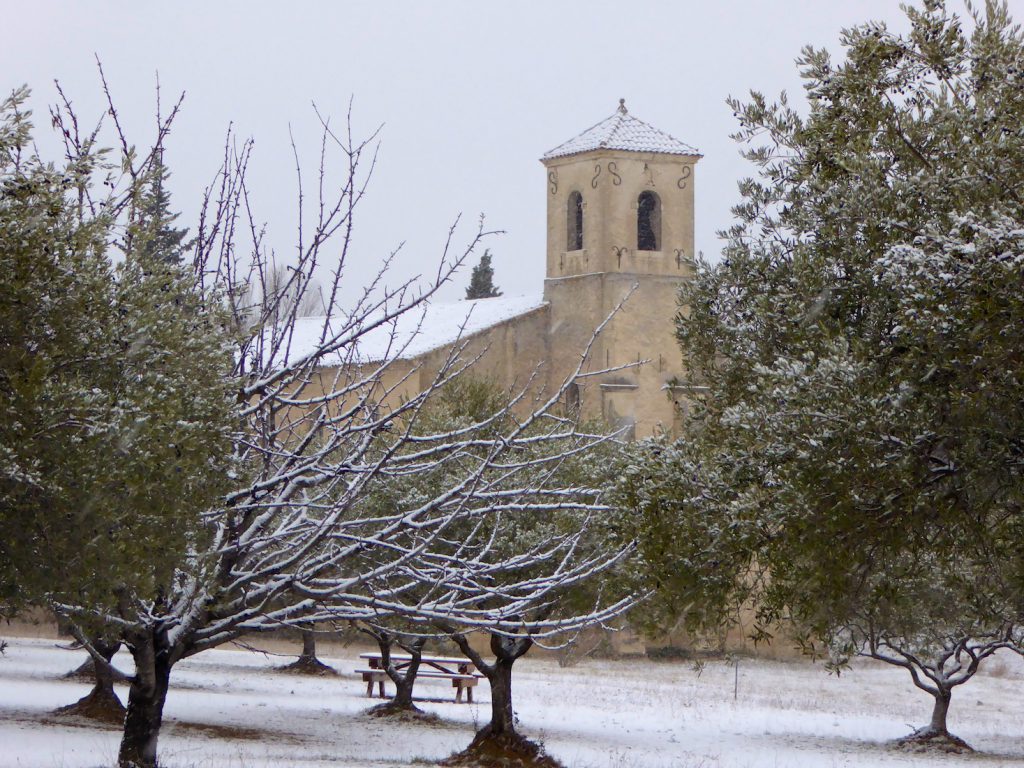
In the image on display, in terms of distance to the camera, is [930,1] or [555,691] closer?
[930,1]

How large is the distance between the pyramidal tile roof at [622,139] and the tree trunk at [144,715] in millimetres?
32320

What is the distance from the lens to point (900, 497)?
25.4 ft

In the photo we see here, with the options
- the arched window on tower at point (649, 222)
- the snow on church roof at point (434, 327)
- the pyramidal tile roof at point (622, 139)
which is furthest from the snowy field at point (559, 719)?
the pyramidal tile roof at point (622, 139)

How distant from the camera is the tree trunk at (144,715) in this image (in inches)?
403

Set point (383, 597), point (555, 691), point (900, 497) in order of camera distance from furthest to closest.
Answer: point (555, 691)
point (383, 597)
point (900, 497)

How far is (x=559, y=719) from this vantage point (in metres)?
24.7

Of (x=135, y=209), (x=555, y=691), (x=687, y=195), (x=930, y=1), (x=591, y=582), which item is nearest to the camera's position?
(x=930, y=1)

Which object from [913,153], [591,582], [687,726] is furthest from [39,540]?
[687,726]

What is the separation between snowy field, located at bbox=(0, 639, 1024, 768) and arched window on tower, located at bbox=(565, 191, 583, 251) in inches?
529

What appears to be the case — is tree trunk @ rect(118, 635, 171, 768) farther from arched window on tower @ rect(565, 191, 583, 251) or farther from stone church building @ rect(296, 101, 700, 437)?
arched window on tower @ rect(565, 191, 583, 251)

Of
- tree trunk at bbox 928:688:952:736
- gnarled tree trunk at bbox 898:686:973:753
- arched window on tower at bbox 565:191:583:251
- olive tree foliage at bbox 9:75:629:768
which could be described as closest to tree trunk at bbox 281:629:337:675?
arched window on tower at bbox 565:191:583:251

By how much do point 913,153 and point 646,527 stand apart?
321 cm

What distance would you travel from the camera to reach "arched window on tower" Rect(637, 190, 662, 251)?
41500 millimetres

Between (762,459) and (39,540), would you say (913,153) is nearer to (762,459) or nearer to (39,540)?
(762,459)
